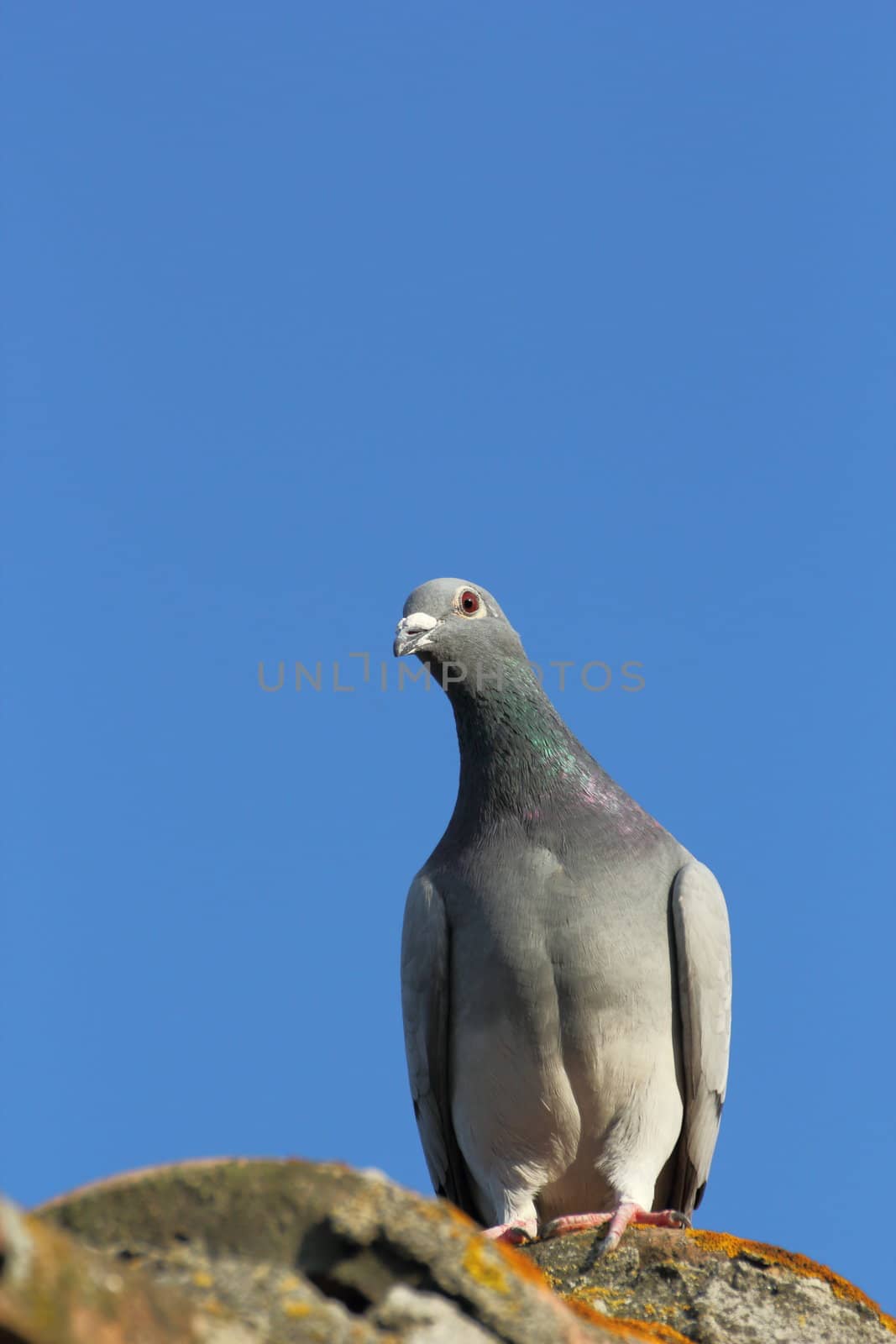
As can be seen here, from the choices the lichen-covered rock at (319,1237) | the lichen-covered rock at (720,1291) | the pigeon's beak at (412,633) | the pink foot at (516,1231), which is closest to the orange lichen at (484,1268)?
the lichen-covered rock at (319,1237)

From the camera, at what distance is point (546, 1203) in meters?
7.98

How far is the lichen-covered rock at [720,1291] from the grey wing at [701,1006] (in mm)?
1953

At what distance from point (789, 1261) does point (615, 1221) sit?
1.06 m

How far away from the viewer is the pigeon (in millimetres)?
7676

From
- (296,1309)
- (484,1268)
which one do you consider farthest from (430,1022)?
(296,1309)

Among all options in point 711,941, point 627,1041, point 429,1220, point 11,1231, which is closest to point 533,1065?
point 627,1041

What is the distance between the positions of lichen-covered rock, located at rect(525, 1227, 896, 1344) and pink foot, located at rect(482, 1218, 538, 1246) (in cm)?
138

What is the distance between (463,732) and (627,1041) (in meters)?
2.05

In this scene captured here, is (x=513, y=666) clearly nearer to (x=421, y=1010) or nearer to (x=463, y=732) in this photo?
(x=463, y=732)

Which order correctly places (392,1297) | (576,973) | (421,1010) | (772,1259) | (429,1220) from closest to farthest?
1. (392,1297)
2. (429,1220)
3. (772,1259)
4. (576,973)
5. (421,1010)

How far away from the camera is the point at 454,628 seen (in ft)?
28.7

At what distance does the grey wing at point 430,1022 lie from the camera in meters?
8.18

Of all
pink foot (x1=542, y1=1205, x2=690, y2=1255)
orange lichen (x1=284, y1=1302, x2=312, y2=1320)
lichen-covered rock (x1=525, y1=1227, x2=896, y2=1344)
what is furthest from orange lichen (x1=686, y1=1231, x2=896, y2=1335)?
orange lichen (x1=284, y1=1302, x2=312, y2=1320)

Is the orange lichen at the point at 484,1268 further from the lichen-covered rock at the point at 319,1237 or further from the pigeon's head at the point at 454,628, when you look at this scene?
the pigeon's head at the point at 454,628
